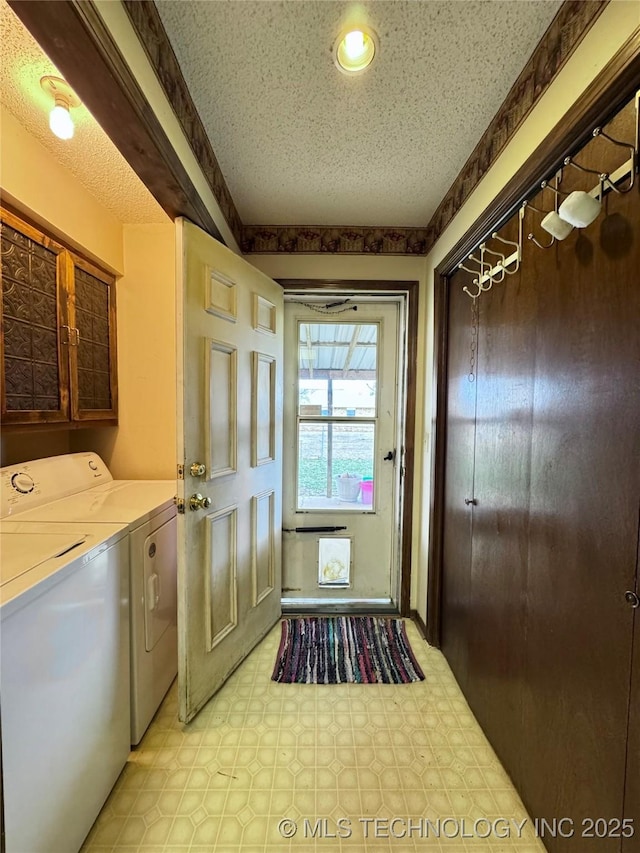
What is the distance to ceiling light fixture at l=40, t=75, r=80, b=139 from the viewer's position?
1150mm

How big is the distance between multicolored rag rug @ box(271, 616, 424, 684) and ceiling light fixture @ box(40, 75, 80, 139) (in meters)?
2.50

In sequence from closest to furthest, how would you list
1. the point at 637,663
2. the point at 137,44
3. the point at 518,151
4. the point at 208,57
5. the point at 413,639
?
the point at 637,663 → the point at 137,44 → the point at 208,57 → the point at 518,151 → the point at 413,639

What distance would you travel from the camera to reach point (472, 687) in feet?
4.91

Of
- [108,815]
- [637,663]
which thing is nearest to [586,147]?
[637,663]

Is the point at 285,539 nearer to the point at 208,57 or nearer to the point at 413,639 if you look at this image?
the point at 413,639

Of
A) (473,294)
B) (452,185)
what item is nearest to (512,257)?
(473,294)

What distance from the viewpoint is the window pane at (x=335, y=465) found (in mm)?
2293

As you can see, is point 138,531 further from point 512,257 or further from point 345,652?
point 512,257

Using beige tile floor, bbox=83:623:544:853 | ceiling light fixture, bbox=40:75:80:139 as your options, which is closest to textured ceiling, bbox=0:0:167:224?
ceiling light fixture, bbox=40:75:80:139

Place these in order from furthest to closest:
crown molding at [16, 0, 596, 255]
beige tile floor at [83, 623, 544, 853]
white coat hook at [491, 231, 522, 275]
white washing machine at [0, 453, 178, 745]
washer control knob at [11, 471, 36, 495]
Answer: washer control knob at [11, 471, 36, 495] → white washing machine at [0, 453, 178, 745] → white coat hook at [491, 231, 522, 275] → beige tile floor at [83, 623, 544, 853] → crown molding at [16, 0, 596, 255]

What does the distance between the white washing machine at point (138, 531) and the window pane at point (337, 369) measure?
106 centimetres

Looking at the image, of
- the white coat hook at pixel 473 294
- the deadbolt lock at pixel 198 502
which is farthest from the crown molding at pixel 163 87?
the deadbolt lock at pixel 198 502

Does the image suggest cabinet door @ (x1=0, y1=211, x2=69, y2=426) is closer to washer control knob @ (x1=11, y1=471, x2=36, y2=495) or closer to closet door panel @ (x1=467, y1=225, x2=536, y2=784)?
washer control knob @ (x1=11, y1=471, x2=36, y2=495)

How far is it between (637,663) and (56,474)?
2201 millimetres
